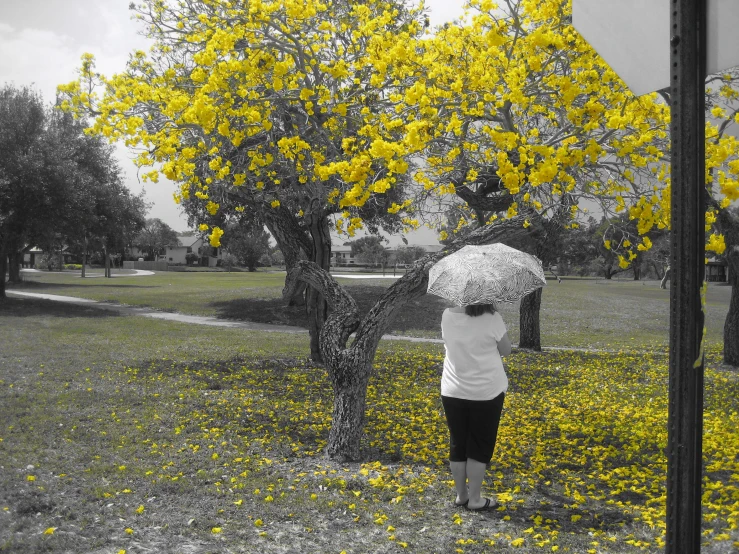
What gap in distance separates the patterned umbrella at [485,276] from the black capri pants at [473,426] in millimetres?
717

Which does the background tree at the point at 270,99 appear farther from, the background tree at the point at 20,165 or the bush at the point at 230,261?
the bush at the point at 230,261

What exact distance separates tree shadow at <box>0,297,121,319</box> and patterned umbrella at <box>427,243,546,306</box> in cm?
Answer: 1833

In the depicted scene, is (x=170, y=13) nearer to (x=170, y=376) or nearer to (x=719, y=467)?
(x=170, y=376)

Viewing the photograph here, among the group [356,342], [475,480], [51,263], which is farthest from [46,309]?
[51,263]

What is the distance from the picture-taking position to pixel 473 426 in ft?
14.2

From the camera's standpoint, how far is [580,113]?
19.5 ft

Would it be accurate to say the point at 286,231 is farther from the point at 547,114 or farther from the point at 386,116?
the point at 547,114

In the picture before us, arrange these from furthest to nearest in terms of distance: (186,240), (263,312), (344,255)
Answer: (344,255), (186,240), (263,312)

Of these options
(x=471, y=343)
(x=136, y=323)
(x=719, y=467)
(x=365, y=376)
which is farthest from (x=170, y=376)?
(x=136, y=323)

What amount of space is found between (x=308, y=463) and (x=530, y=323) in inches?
390

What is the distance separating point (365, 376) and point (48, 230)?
739 inches

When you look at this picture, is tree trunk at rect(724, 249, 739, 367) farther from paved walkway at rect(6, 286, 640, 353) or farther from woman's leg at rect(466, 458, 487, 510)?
woman's leg at rect(466, 458, 487, 510)

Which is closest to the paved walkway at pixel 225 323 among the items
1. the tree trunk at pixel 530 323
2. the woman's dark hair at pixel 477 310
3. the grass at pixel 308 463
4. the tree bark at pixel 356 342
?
the tree trunk at pixel 530 323

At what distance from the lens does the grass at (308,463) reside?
4.04 metres
